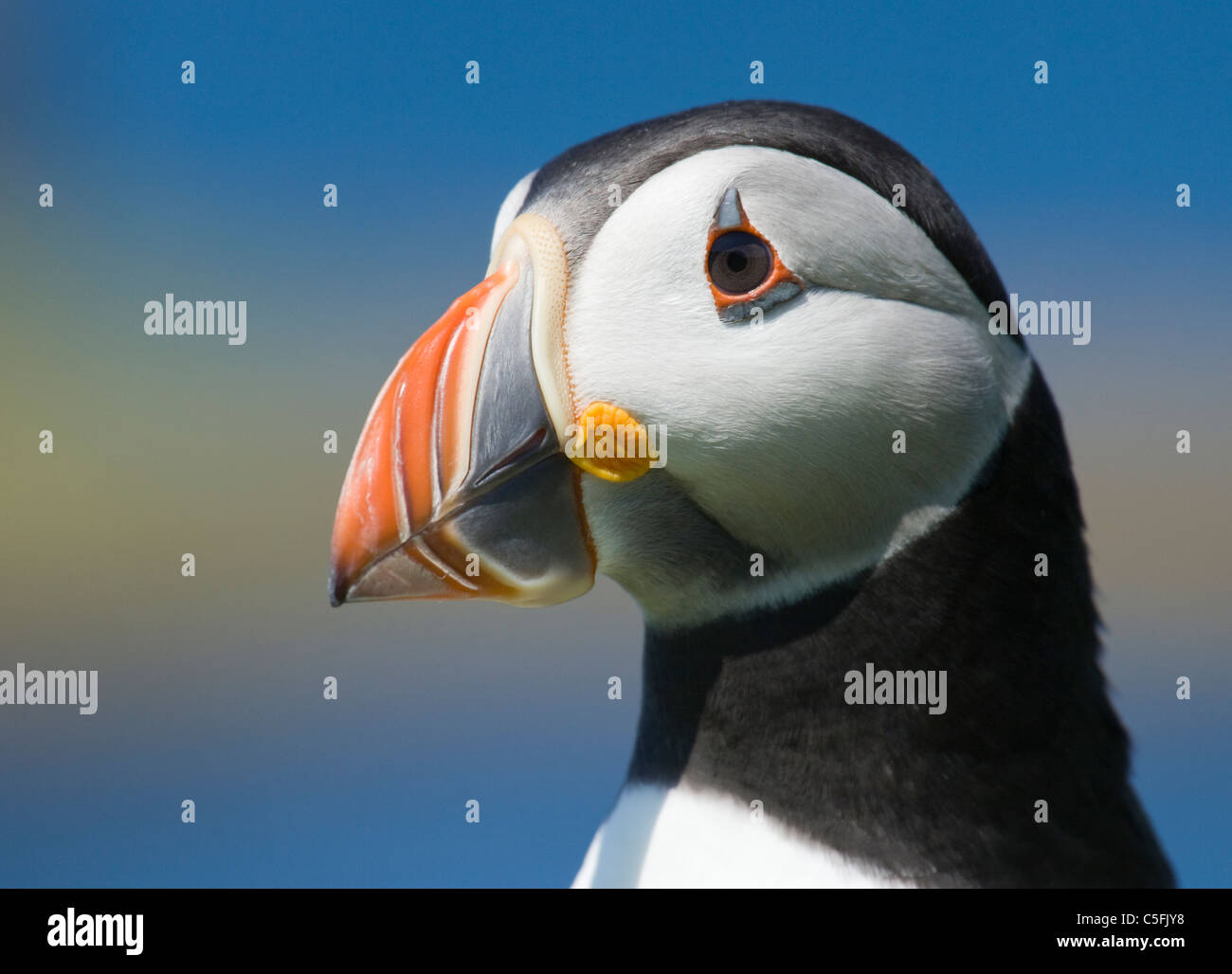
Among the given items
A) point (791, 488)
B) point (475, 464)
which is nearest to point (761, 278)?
point (791, 488)

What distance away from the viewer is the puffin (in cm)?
196

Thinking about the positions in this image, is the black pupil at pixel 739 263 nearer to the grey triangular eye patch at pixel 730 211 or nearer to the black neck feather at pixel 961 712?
the grey triangular eye patch at pixel 730 211

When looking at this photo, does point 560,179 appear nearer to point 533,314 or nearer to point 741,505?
point 533,314

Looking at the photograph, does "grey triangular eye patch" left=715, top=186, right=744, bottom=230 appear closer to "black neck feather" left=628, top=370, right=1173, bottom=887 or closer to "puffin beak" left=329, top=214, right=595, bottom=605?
"puffin beak" left=329, top=214, right=595, bottom=605

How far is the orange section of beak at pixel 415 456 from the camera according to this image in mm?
2014

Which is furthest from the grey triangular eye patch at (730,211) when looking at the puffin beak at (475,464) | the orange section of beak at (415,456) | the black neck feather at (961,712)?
the black neck feather at (961,712)

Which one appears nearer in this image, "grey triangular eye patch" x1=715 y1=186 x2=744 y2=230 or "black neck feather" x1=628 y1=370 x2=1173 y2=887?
"grey triangular eye patch" x1=715 y1=186 x2=744 y2=230

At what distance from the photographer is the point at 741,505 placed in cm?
208

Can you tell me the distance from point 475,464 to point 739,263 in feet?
1.94

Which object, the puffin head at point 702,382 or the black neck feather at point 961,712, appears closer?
the puffin head at point 702,382

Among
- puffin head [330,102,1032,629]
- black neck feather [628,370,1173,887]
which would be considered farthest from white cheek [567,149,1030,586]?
black neck feather [628,370,1173,887]

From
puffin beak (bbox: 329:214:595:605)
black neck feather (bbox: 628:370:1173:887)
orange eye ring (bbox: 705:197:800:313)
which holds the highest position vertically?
orange eye ring (bbox: 705:197:800:313)

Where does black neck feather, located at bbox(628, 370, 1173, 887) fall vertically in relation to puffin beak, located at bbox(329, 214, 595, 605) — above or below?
below
